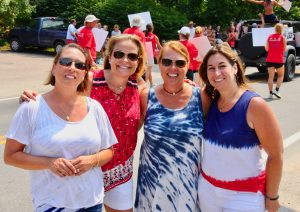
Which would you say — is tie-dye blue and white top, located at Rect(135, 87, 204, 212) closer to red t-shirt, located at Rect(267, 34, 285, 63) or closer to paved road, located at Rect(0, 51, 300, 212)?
paved road, located at Rect(0, 51, 300, 212)

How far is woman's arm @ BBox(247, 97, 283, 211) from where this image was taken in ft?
7.65

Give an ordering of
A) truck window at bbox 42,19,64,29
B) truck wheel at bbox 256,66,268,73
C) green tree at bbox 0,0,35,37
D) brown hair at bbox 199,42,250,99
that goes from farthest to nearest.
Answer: green tree at bbox 0,0,35,37 < truck window at bbox 42,19,64,29 < truck wheel at bbox 256,66,268,73 < brown hair at bbox 199,42,250,99

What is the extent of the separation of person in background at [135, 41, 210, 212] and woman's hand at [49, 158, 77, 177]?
69 centimetres

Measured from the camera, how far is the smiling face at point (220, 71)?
253 centimetres

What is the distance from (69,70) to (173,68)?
79cm

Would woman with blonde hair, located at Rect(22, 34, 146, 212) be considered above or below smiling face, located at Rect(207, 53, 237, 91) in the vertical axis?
below

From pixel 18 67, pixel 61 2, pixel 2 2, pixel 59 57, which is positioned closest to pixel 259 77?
pixel 18 67

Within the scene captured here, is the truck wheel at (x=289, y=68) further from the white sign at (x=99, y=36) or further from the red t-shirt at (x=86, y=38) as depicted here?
the red t-shirt at (x=86, y=38)

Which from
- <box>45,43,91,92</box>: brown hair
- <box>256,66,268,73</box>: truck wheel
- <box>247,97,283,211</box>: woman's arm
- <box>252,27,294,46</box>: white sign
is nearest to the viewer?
<box>247,97,283,211</box>: woman's arm

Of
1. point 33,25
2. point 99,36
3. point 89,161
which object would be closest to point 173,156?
point 89,161

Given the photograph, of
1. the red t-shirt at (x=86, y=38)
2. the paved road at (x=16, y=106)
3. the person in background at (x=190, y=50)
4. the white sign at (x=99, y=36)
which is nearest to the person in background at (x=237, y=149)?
the paved road at (x=16, y=106)

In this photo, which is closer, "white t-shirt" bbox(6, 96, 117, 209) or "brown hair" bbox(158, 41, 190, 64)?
"white t-shirt" bbox(6, 96, 117, 209)

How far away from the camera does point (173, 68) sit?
284 cm

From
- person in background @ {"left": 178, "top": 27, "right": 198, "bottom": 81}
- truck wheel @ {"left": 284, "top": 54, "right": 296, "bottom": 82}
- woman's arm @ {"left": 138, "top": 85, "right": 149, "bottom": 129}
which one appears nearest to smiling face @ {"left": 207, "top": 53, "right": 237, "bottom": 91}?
woman's arm @ {"left": 138, "top": 85, "right": 149, "bottom": 129}
